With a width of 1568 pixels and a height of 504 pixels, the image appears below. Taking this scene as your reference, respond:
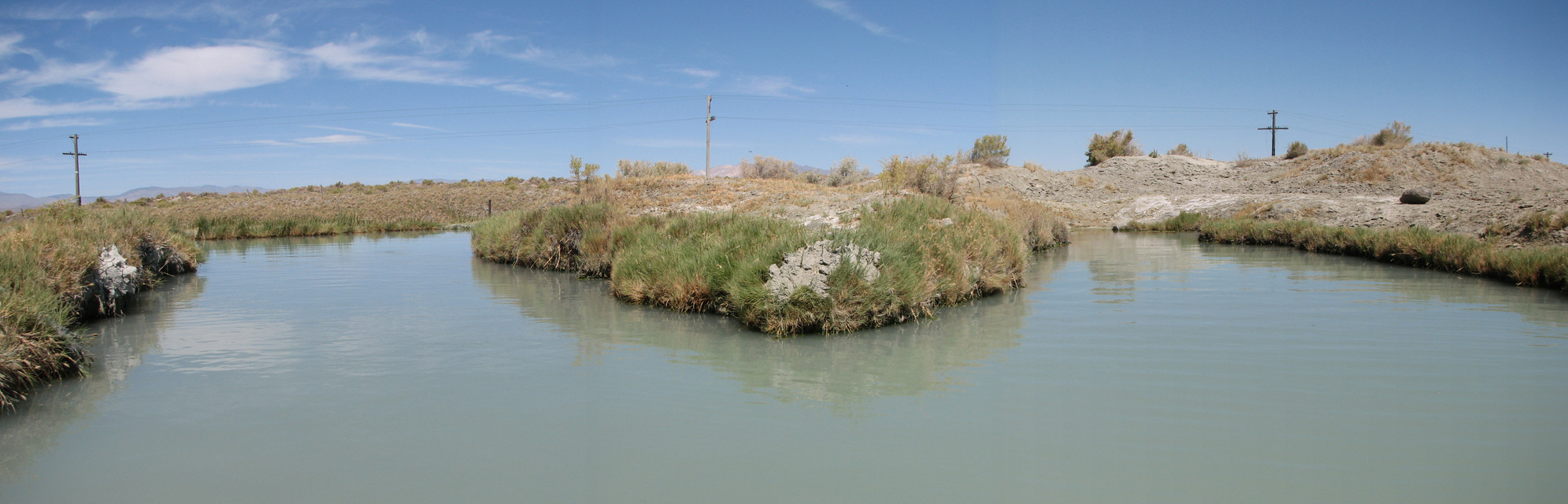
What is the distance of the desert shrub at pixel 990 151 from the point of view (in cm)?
4500

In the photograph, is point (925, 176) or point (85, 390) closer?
point (85, 390)

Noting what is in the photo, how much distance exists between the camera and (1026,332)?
877cm

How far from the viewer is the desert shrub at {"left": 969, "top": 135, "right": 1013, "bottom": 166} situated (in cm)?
4500

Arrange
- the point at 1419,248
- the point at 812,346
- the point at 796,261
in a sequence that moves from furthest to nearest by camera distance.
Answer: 1. the point at 1419,248
2. the point at 796,261
3. the point at 812,346

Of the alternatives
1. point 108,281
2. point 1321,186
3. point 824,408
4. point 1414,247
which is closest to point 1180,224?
point 1321,186

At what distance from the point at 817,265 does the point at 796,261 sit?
29 centimetres

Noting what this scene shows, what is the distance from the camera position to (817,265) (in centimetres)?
902

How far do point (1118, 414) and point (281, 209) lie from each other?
2104 inches

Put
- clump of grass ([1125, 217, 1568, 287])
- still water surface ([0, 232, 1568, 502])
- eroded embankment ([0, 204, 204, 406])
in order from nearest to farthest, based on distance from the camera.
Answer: still water surface ([0, 232, 1568, 502]) < eroded embankment ([0, 204, 204, 406]) < clump of grass ([1125, 217, 1568, 287])

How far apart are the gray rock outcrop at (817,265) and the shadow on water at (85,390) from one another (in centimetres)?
622

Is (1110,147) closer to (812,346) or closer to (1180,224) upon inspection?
(1180,224)

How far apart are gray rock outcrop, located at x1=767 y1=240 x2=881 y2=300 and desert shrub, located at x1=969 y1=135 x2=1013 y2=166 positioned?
36.5m

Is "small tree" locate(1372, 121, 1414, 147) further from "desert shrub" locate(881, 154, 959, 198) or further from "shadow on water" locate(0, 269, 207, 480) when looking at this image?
"shadow on water" locate(0, 269, 207, 480)

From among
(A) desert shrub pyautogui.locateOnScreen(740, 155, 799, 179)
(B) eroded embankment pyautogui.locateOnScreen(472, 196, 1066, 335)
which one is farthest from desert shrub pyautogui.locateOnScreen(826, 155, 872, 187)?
(B) eroded embankment pyautogui.locateOnScreen(472, 196, 1066, 335)
